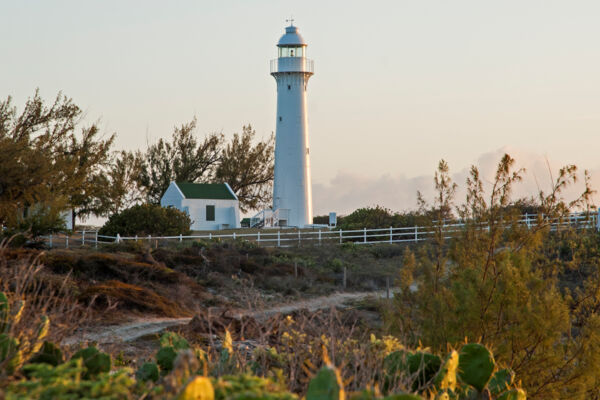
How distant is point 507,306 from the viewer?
31.6ft

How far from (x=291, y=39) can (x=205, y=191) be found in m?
8.91

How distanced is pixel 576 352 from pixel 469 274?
1.55m

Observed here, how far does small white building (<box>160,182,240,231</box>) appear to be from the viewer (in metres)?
42.1

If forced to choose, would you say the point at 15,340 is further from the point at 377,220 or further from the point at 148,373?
the point at 377,220

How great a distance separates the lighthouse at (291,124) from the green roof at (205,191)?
11.0ft

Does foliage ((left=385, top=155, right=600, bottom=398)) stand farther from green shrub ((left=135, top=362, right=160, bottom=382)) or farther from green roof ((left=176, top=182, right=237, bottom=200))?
green roof ((left=176, top=182, right=237, bottom=200))

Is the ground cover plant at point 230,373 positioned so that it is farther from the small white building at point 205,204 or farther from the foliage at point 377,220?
the small white building at point 205,204

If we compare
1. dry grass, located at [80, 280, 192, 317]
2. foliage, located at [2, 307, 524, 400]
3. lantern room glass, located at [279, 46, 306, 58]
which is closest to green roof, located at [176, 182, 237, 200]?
lantern room glass, located at [279, 46, 306, 58]

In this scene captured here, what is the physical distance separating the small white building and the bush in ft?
A: 27.0

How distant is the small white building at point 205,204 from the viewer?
42125 millimetres

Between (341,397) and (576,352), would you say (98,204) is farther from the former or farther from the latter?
(341,397)

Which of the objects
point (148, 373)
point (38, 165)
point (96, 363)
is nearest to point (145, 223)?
point (38, 165)

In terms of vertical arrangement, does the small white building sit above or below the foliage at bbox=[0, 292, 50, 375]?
above

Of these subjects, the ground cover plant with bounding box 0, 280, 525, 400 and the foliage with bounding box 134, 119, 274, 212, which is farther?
the foliage with bounding box 134, 119, 274, 212
